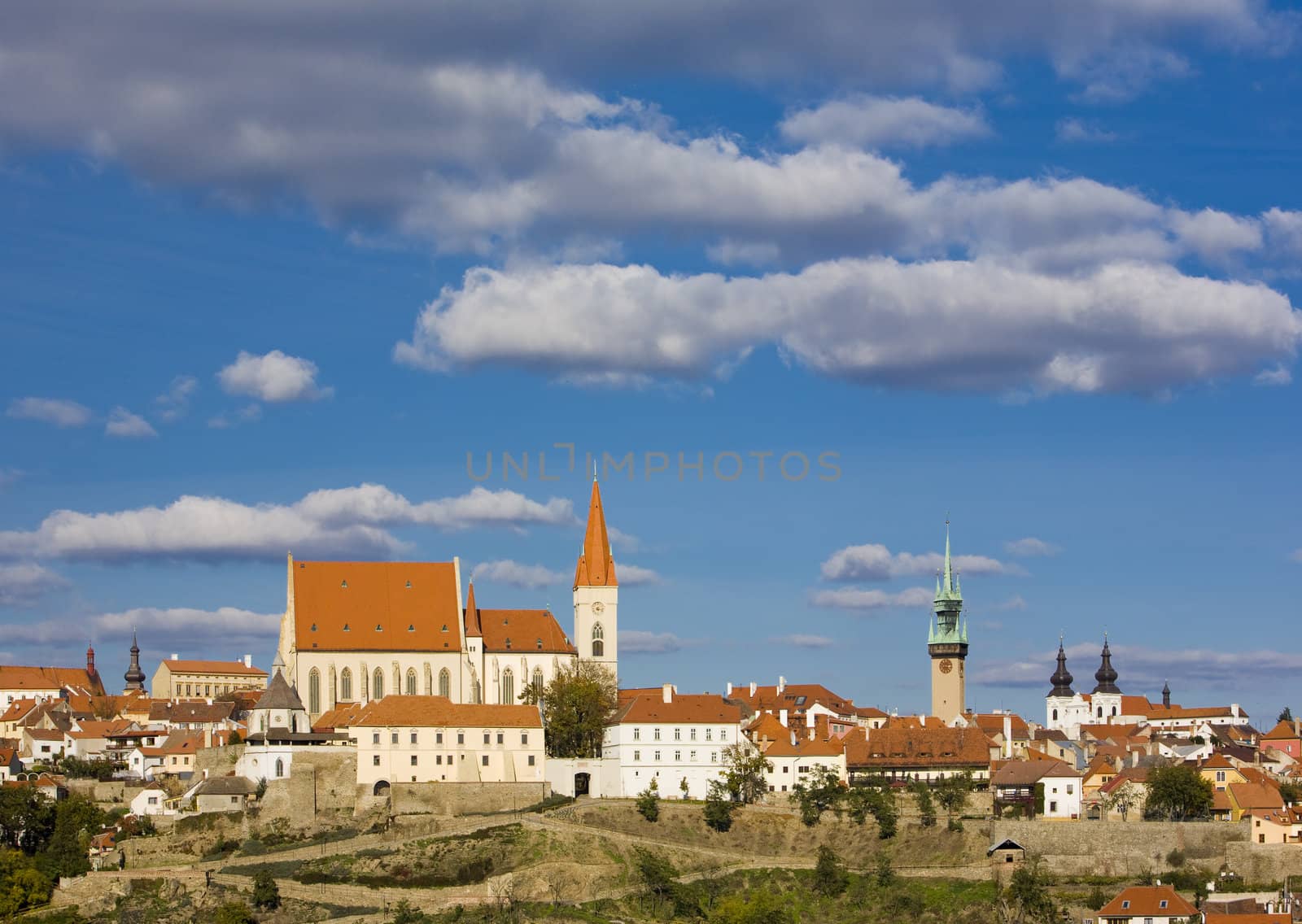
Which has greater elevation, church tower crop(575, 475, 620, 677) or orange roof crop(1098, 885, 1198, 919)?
church tower crop(575, 475, 620, 677)

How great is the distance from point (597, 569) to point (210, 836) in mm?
37300

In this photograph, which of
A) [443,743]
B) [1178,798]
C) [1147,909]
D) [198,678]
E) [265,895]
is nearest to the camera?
[1147,909]

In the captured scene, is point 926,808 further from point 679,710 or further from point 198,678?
point 198,678

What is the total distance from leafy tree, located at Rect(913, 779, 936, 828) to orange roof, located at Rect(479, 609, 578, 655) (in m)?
31.5

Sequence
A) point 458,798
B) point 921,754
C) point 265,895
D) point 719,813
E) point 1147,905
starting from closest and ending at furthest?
point 1147,905 → point 265,895 → point 719,813 → point 458,798 → point 921,754

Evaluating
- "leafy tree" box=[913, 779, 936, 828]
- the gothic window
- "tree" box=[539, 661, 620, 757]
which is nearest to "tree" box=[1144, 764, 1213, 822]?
"leafy tree" box=[913, 779, 936, 828]

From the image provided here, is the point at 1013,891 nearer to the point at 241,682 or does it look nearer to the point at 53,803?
the point at 53,803

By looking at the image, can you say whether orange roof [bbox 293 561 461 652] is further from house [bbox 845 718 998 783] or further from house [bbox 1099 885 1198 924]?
house [bbox 1099 885 1198 924]

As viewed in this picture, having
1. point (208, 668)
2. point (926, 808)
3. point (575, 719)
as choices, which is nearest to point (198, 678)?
point (208, 668)

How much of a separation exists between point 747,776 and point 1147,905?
24.3m

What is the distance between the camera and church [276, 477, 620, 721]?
12225 cm

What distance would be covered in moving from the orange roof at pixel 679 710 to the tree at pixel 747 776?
2.83 meters

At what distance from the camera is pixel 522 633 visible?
12694 cm

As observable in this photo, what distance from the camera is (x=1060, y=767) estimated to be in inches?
4023
